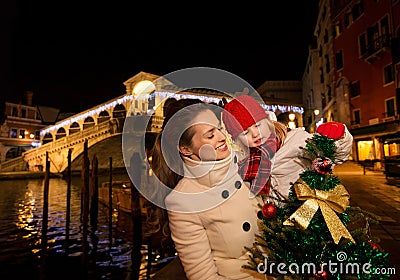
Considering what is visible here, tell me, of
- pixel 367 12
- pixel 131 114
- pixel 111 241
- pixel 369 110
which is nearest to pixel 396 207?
pixel 111 241

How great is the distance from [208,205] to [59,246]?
8.20 metres

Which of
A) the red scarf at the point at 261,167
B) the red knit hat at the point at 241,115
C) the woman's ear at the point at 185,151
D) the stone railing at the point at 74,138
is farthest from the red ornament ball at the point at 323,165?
the stone railing at the point at 74,138

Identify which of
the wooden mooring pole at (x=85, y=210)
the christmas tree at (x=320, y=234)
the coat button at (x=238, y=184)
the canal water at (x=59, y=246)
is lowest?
the canal water at (x=59, y=246)

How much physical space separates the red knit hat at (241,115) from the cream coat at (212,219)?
0.22m

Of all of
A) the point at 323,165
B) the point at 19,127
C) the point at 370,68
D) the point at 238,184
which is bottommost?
the point at 238,184

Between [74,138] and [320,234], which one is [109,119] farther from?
[320,234]

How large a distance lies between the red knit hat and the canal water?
529 centimetres

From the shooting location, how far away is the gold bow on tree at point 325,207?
1496mm

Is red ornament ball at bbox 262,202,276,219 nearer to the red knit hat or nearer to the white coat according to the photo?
the white coat

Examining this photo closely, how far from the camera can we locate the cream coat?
1.67m

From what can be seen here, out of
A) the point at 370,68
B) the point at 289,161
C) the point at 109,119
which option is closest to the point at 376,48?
the point at 370,68

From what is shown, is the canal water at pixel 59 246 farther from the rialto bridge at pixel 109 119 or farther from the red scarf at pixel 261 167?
the rialto bridge at pixel 109 119

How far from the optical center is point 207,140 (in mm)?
1757

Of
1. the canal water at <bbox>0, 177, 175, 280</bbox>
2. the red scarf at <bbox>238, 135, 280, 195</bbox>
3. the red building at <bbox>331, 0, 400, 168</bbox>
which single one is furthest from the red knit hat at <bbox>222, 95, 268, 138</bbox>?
the red building at <bbox>331, 0, 400, 168</bbox>
